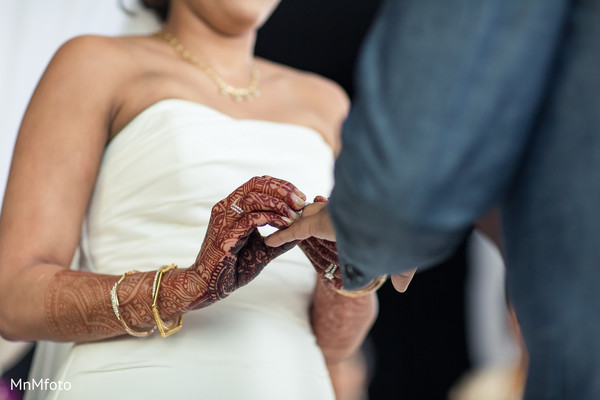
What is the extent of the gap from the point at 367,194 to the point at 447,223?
54mm

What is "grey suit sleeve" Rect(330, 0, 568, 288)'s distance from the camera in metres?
0.40

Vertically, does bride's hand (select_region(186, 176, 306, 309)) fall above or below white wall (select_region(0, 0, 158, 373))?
above

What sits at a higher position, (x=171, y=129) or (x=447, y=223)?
(x=447, y=223)

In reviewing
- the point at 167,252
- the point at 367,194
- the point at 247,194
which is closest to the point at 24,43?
the point at 167,252

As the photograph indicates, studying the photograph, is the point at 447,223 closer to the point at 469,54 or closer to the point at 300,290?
the point at 469,54

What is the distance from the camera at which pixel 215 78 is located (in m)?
1.29

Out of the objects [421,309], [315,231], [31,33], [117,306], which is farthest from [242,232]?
[421,309]

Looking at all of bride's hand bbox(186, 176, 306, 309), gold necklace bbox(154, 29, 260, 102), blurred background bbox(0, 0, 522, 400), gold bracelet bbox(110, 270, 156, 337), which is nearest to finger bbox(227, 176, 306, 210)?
bride's hand bbox(186, 176, 306, 309)

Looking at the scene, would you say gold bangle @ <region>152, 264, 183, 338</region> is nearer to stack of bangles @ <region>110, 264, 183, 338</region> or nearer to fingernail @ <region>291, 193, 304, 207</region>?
stack of bangles @ <region>110, 264, 183, 338</region>

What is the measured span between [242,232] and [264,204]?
0.04 meters

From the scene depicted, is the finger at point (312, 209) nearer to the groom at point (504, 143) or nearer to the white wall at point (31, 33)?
the groom at point (504, 143)

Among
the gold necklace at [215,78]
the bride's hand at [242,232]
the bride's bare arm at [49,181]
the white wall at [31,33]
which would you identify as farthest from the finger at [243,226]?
the white wall at [31,33]

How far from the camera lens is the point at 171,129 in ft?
3.58

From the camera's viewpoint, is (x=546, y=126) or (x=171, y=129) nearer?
(x=546, y=126)
